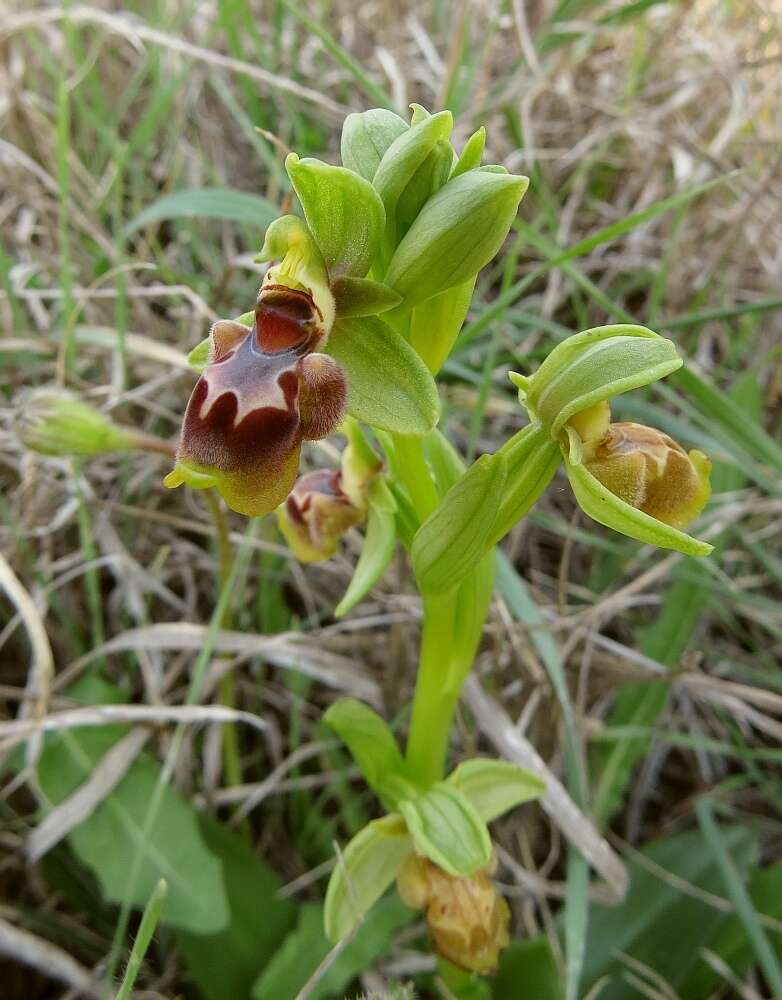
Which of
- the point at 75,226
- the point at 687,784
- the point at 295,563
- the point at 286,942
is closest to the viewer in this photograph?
the point at 286,942

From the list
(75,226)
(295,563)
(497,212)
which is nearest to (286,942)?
(295,563)

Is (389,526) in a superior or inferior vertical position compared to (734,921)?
superior

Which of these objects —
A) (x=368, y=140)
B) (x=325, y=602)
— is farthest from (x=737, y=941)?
(x=368, y=140)

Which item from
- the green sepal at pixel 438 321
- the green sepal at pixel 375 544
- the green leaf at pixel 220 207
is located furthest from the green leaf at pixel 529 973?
the green leaf at pixel 220 207

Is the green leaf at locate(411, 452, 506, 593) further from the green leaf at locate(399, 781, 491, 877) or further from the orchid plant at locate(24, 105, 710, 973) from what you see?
the green leaf at locate(399, 781, 491, 877)

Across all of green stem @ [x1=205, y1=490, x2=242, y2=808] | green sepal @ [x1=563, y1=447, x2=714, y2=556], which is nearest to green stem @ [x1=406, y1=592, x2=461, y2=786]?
green sepal @ [x1=563, y1=447, x2=714, y2=556]

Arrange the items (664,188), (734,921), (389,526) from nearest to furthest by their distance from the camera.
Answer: (389,526) → (734,921) → (664,188)

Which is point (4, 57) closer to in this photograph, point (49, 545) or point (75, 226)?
point (75, 226)

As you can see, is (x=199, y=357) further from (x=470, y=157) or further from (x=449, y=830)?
(x=449, y=830)
